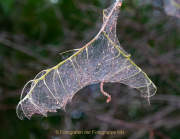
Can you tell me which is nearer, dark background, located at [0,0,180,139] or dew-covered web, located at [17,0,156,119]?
dew-covered web, located at [17,0,156,119]

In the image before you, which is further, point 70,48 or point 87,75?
point 70,48

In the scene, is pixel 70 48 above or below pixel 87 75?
above

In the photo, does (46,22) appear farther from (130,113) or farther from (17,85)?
(130,113)

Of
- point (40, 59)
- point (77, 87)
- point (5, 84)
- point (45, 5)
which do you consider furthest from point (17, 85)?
point (77, 87)

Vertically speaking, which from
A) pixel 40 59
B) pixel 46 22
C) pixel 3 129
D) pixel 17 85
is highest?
pixel 46 22
